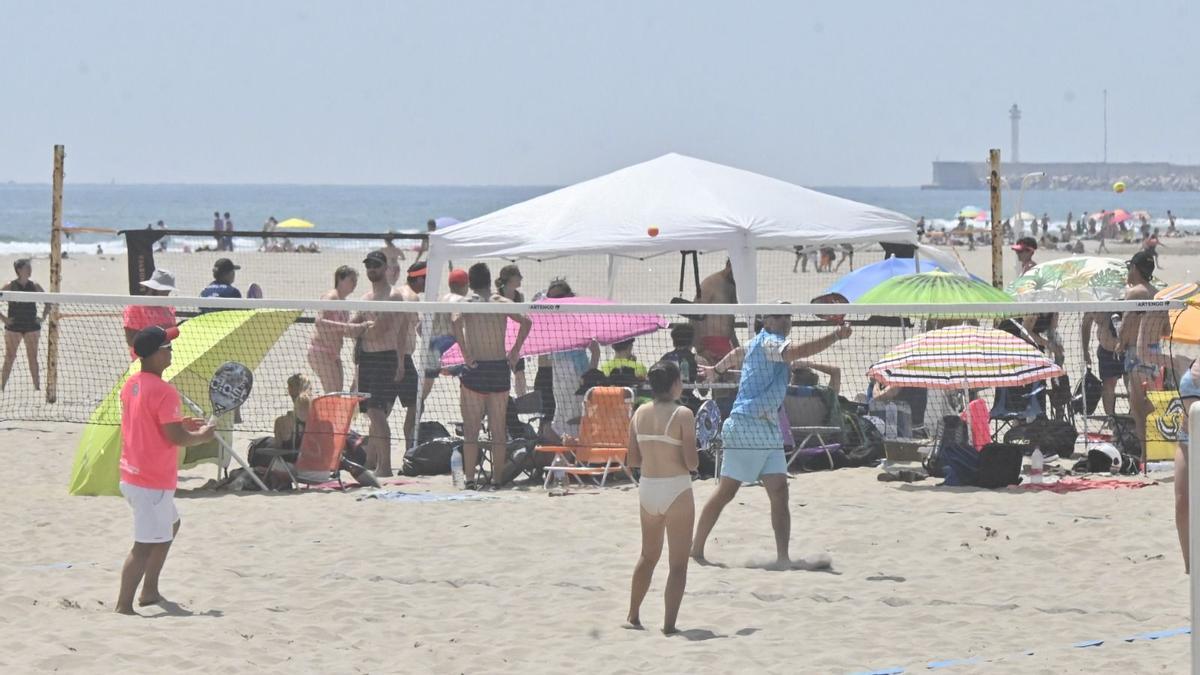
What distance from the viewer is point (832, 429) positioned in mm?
11078

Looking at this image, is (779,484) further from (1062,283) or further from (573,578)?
(1062,283)

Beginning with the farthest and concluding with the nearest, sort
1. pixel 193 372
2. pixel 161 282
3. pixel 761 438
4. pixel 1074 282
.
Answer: pixel 1074 282
pixel 161 282
pixel 193 372
pixel 761 438

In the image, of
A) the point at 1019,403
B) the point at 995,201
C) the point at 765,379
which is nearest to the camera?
the point at 765,379

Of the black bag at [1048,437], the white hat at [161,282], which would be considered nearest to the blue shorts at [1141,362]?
the black bag at [1048,437]

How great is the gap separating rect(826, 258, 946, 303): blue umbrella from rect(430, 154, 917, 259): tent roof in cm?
168

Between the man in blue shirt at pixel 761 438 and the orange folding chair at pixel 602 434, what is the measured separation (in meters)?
2.18

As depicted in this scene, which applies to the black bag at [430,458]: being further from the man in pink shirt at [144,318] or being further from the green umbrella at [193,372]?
the man in pink shirt at [144,318]

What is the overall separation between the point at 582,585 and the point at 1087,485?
394 centimetres

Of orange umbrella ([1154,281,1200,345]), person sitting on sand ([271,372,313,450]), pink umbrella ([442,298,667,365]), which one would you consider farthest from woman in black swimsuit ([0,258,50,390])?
orange umbrella ([1154,281,1200,345])

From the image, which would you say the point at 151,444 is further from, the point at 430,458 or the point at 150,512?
the point at 430,458

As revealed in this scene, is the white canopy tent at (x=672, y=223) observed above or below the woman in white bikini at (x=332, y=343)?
above

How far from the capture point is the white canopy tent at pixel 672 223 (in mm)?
13133

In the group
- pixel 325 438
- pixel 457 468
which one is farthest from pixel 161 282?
pixel 457 468

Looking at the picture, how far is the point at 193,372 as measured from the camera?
1038 centimetres
